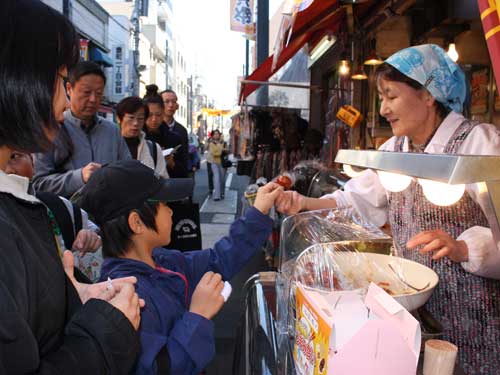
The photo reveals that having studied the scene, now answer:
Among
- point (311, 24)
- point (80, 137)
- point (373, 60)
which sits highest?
point (311, 24)

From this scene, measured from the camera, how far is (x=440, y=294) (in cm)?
164

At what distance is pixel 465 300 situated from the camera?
5.25 ft

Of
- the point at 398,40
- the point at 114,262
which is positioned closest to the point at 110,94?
the point at 398,40

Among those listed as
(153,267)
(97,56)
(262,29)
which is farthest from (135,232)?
(97,56)

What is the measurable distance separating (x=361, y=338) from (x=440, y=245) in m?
0.66

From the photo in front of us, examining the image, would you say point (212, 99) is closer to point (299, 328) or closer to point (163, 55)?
point (163, 55)

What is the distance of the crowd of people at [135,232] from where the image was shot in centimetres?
95

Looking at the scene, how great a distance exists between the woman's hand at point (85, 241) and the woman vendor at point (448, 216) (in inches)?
57.9

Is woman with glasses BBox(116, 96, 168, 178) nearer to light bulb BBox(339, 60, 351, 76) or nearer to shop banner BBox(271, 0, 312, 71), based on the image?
shop banner BBox(271, 0, 312, 71)

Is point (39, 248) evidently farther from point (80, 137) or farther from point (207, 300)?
point (80, 137)

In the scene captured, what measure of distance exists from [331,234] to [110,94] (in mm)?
30301

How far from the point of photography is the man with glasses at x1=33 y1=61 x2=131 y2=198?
2936 mm

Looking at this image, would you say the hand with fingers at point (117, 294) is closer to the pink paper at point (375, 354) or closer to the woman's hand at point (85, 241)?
the pink paper at point (375, 354)

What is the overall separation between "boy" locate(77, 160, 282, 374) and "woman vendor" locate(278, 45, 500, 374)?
796mm
